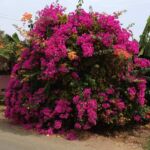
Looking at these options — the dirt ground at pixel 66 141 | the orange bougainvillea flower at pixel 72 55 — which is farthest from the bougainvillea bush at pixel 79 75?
the dirt ground at pixel 66 141

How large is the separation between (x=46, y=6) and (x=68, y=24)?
110 centimetres

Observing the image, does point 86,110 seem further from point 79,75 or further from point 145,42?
point 145,42

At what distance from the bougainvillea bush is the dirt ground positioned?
0.32 m

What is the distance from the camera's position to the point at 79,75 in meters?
10.9

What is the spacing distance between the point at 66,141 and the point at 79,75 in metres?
1.61

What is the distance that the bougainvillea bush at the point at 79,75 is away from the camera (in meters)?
10.5

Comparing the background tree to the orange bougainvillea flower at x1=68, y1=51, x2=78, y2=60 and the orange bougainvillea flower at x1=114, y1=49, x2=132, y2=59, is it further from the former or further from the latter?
the orange bougainvillea flower at x1=68, y1=51, x2=78, y2=60

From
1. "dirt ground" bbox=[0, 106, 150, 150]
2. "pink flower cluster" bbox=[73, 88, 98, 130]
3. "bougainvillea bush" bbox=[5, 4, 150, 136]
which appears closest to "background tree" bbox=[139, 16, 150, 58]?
"bougainvillea bush" bbox=[5, 4, 150, 136]

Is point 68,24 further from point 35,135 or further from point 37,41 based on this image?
point 35,135

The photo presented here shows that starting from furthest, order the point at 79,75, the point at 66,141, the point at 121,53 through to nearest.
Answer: the point at 79,75 → the point at 121,53 → the point at 66,141

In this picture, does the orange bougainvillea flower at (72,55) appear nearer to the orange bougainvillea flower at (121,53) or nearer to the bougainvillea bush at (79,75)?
the bougainvillea bush at (79,75)

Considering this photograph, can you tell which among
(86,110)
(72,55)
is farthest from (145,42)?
(86,110)

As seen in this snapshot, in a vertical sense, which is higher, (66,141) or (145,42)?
(145,42)

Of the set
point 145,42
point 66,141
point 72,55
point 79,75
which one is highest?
point 145,42
